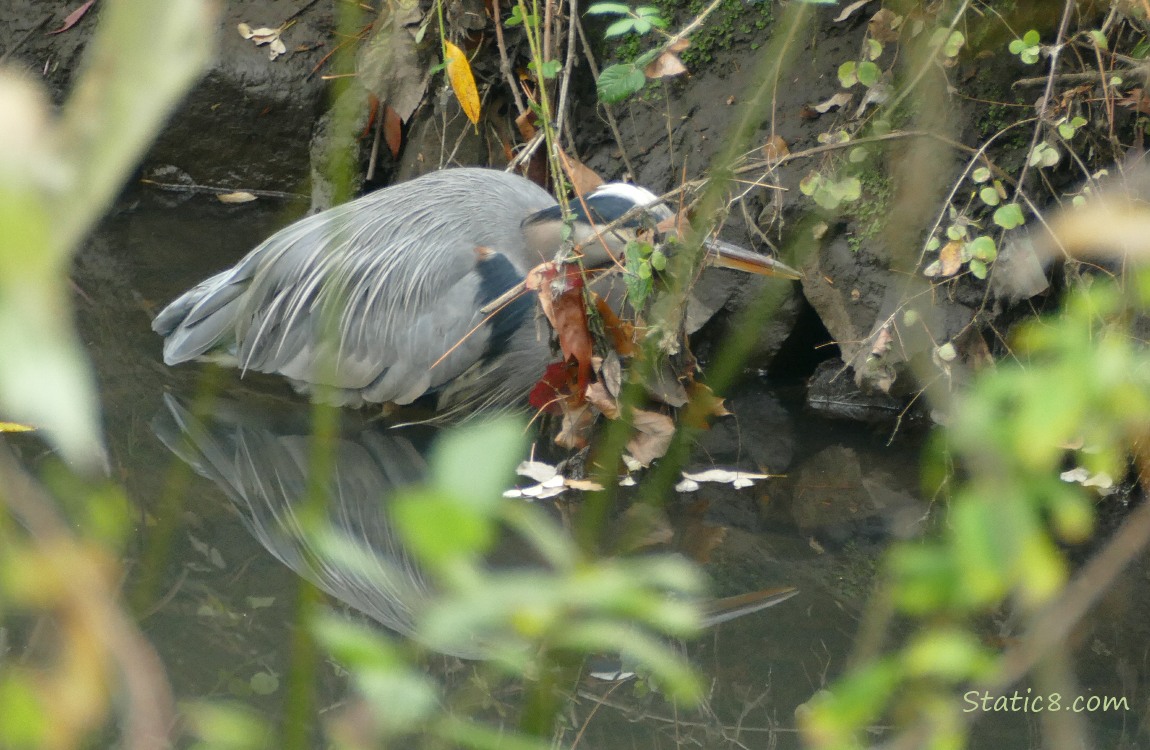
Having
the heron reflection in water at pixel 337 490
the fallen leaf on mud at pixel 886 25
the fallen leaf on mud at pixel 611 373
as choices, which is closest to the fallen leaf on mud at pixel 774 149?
the fallen leaf on mud at pixel 886 25

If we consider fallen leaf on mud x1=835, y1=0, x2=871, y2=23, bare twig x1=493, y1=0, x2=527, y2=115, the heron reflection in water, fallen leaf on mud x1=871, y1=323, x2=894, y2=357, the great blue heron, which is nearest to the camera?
the heron reflection in water

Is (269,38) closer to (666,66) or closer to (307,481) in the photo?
(307,481)

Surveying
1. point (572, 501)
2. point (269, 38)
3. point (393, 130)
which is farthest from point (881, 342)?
point (269, 38)

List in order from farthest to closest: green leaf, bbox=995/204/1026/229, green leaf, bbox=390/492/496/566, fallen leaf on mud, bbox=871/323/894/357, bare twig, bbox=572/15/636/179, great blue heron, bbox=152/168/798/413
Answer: bare twig, bbox=572/15/636/179, great blue heron, bbox=152/168/798/413, fallen leaf on mud, bbox=871/323/894/357, green leaf, bbox=995/204/1026/229, green leaf, bbox=390/492/496/566

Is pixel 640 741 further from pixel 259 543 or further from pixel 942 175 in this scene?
pixel 942 175

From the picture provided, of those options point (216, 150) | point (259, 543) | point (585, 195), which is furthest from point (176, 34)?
point (216, 150)

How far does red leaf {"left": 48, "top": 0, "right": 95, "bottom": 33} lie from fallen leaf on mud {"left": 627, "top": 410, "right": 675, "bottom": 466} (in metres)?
3.45

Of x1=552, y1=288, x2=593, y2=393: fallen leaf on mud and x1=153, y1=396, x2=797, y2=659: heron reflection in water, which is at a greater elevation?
x1=552, y1=288, x2=593, y2=393: fallen leaf on mud

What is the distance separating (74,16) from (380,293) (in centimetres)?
248

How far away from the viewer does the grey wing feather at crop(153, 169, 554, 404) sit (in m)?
3.43

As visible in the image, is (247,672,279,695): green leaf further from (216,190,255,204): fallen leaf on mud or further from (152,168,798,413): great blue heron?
(216,190,255,204): fallen leaf on mud

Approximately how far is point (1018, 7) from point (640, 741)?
2201 millimetres

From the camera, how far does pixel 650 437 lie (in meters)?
3.04

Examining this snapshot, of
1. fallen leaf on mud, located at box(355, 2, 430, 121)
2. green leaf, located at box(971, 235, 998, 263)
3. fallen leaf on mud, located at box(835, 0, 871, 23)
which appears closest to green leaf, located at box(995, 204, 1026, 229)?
green leaf, located at box(971, 235, 998, 263)
